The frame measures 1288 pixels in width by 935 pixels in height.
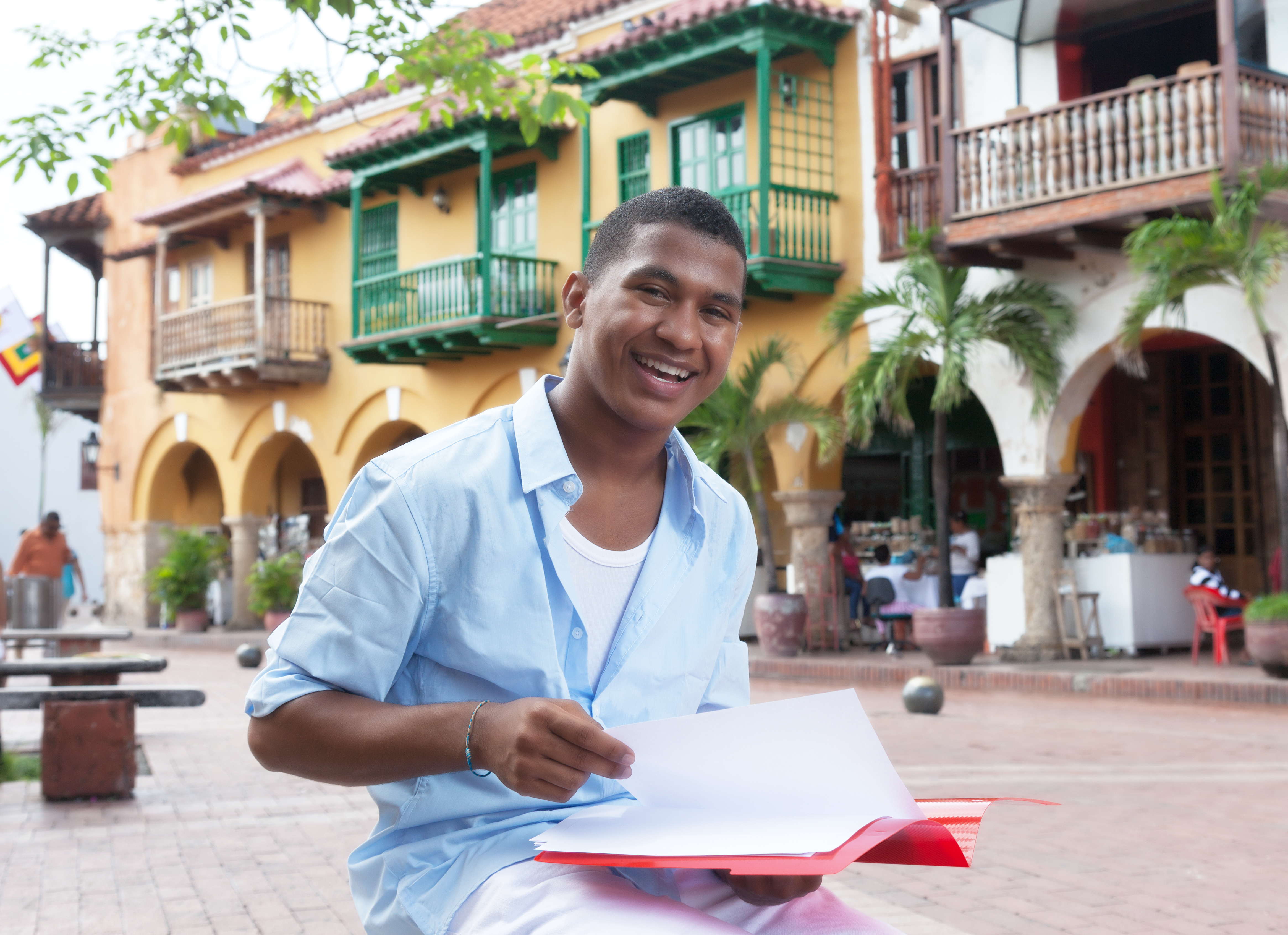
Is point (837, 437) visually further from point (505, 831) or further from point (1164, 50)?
point (505, 831)

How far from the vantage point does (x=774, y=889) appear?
1832 millimetres

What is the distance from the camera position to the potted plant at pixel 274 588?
66.4 feet

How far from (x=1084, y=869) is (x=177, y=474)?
24.3 m

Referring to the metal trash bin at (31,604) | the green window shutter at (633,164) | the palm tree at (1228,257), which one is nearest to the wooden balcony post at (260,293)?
the green window shutter at (633,164)

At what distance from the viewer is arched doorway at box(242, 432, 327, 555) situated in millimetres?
24234

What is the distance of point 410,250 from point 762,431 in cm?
833

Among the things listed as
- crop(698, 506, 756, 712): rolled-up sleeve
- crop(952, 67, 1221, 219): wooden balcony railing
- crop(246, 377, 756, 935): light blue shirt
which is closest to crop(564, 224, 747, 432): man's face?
crop(246, 377, 756, 935): light blue shirt

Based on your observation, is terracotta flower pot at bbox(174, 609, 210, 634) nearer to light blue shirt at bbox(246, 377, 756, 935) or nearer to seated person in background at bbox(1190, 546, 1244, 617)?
seated person in background at bbox(1190, 546, 1244, 617)

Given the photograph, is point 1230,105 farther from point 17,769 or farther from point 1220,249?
point 17,769

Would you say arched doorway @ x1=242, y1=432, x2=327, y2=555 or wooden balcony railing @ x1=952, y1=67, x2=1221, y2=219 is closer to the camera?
wooden balcony railing @ x1=952, y1=67, x2=1221, y2=219

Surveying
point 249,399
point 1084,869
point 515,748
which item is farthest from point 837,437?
point 515,748

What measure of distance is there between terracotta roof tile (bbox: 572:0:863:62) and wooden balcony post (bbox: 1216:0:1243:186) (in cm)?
510

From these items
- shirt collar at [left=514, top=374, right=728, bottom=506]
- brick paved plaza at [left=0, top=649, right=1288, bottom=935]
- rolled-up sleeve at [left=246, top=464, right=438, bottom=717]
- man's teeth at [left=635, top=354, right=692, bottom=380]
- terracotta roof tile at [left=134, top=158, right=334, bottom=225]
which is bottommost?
brick paved plaza at [left=0, top=649, right=1288, bottom=935]

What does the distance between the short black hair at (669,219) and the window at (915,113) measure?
13.7 meters
